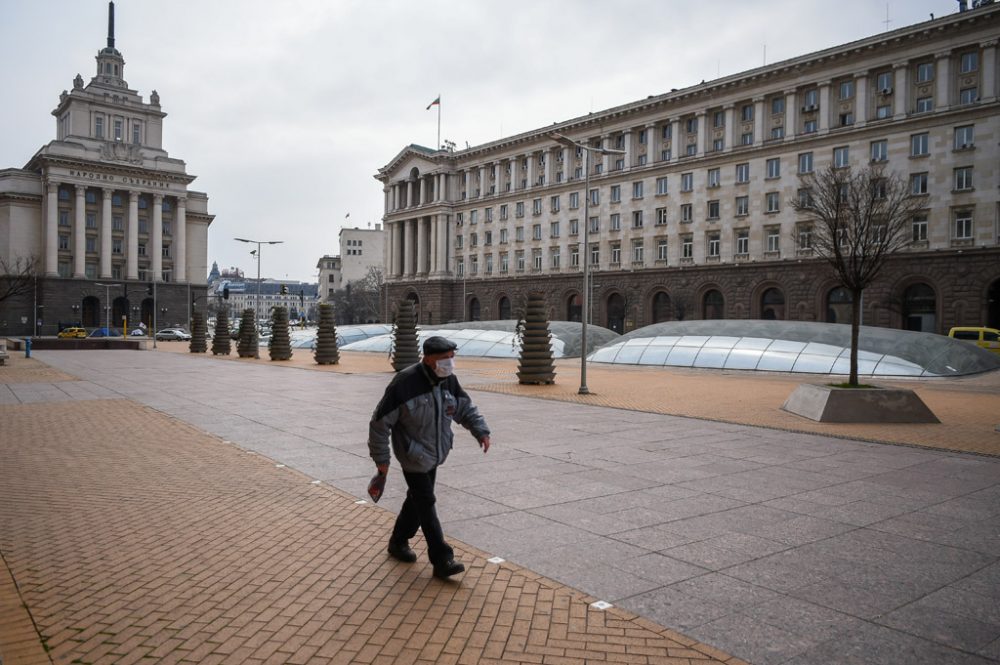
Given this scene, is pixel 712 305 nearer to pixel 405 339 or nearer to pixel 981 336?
pixel 981 336

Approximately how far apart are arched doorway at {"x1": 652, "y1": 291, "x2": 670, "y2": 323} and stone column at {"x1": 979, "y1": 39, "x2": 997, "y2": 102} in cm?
2855

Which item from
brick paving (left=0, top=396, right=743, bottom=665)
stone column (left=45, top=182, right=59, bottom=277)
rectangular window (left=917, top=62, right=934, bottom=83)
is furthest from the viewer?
stone column (left=45, top=182, right=59, bottom=277)

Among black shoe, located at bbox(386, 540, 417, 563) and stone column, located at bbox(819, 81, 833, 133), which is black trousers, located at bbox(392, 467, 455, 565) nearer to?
black shoe, located at bbox(386, 540, 417, 563)

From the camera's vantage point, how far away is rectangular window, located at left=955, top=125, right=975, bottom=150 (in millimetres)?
→ 50312

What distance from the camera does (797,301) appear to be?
57812 mm

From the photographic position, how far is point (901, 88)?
53.7m

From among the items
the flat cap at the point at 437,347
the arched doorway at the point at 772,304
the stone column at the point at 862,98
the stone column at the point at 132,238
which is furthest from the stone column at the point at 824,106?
the stone column at the point at 132,238

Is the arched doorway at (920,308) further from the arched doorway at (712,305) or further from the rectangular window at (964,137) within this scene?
the arched doorway at (712,305)

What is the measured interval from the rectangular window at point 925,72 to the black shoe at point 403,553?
199 ft

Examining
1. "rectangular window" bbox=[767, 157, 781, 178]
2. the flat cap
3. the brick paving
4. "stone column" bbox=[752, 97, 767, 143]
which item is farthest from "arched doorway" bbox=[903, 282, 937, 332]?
the flat cap

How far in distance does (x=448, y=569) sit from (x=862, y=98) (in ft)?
202

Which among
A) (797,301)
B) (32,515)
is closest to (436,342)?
(32,515)

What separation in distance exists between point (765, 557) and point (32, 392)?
21.0 metres

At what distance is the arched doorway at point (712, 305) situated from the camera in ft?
210
